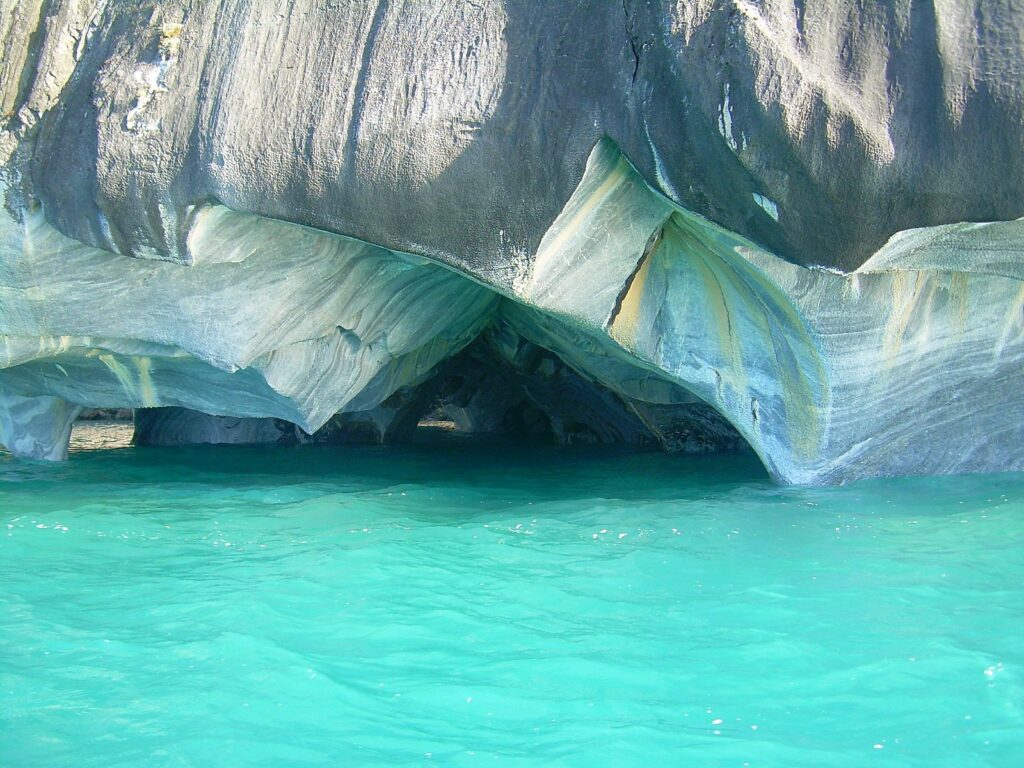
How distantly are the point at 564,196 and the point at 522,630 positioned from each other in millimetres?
2291

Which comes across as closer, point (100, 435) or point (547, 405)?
point (547, 405)

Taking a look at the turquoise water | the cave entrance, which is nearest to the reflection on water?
the cave entrance

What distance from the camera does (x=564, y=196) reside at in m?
4.70

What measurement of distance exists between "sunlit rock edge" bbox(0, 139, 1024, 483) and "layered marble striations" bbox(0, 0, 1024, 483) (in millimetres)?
21

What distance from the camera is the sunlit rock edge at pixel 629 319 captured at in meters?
5.14

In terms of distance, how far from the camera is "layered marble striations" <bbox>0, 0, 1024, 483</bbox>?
13.4 feet

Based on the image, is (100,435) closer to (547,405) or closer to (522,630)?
(547,405)

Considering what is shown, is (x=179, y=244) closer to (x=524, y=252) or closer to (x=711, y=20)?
(x=524, y=252)

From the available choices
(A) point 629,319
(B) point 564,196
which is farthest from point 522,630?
(A) point 629,319

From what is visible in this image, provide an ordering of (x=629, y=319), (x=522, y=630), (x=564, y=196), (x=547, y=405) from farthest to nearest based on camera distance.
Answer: (x=547, y=405)
(x=629, y=319)
(x=564, y=196)
(x=522, y=630)

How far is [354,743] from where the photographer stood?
257cm

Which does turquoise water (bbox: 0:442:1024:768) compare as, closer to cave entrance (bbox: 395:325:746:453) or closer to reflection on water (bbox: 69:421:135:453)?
cave entrance (bbox: 395:325:746:453)

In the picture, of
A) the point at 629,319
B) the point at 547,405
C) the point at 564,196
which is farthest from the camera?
the point at 547,405

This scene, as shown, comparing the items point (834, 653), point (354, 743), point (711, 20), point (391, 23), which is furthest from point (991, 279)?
point (354, 743)
